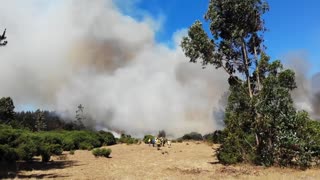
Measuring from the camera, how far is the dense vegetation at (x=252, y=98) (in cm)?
2984

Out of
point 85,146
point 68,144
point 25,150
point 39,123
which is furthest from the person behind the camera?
point 39,123

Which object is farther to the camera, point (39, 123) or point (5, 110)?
point (39, 123)

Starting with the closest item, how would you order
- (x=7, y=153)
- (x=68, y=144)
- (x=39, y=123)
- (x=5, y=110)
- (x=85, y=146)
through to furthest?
(x=7, y=153) → (x=68, y=144) → (x=85, y=146) → (x=5, y=110) → (x=39, y=123)

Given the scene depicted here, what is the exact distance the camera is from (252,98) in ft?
108

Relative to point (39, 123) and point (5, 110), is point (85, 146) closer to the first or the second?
point (5, 110)

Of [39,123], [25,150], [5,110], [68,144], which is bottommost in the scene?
[25,150]

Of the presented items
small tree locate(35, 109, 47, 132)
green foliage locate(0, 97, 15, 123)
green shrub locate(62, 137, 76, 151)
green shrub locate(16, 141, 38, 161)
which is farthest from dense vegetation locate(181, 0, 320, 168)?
small tree locate(35, 109, 47, 132)

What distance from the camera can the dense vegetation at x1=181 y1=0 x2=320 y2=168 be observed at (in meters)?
29.8

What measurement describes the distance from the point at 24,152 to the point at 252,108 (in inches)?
656

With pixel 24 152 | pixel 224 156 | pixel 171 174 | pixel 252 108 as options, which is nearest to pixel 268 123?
pixel 252 108

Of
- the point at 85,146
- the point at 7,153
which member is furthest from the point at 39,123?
the point at 7,153

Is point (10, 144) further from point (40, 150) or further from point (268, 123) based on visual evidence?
point (268, 123)

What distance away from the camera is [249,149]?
3394 cm

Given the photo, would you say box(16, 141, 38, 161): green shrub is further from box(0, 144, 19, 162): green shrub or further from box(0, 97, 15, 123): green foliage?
box(0, 97, 15, 123): green foliage
